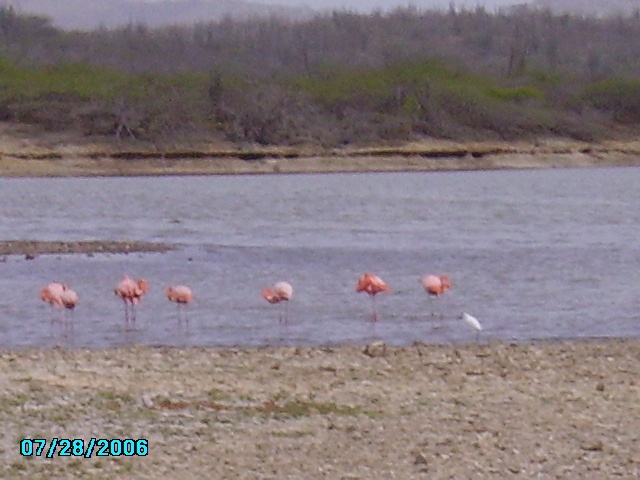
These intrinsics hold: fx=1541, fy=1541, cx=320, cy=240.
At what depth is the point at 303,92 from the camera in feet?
190

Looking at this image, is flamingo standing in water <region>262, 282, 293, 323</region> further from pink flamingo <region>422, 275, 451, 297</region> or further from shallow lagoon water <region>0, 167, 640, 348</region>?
pink flamingo <region>422, 275, 451, 297</region>

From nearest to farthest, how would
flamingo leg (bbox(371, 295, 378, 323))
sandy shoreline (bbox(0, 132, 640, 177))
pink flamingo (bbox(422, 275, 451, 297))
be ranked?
pink flamingo (bbox(422, 275, 451, 297)), flamingo leg (bbox(371, 295, 378, 323)), sandy shoreline (bbox(0, 132, 640, 177))

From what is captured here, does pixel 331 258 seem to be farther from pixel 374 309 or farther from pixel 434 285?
pixel 434 285

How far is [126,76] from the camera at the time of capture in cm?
6216

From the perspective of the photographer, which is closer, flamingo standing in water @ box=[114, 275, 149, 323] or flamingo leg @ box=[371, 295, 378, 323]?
flamingo standing in water @ box=[114, 275, 149, 323]

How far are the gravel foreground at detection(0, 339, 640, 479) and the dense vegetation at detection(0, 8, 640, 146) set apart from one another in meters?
39.7

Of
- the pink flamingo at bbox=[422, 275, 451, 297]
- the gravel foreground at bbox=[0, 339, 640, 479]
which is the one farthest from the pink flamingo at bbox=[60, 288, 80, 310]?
the pink flamingo at bbox=[422, 275, 451, 297]

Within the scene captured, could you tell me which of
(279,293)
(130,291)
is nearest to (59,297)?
(130,291)

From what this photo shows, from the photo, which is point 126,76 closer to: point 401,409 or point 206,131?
point 206,131

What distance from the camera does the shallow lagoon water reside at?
14.7 meters

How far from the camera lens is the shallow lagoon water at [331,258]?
14656 mm

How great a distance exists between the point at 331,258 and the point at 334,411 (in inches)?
535

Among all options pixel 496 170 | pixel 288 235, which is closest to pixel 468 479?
pixel 288 235

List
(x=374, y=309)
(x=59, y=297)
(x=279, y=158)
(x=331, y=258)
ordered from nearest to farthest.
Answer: (x=59, y=297) → (x=374, y=309) → (x=331, y=258) → (x=279, y=158)
